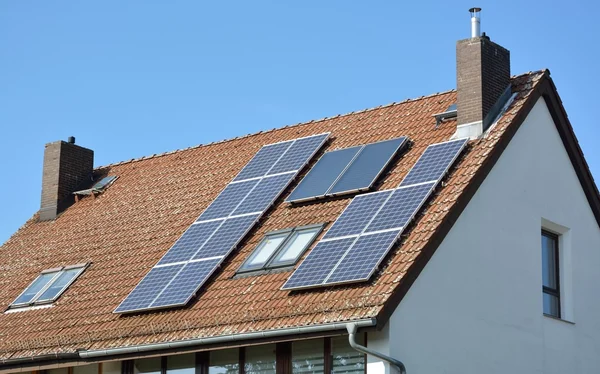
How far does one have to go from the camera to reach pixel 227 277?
19.3 m

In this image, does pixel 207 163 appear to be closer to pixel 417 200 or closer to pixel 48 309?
pixel 48 309

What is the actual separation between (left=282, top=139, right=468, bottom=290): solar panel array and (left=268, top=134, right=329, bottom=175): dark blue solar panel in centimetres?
271

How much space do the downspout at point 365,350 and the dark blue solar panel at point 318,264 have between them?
1.46 m

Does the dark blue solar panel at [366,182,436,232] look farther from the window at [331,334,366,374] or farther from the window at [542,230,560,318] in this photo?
the window at [542,230,560,318]

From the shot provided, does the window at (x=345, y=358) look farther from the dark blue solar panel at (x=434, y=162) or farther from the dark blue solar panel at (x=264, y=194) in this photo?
the dark blue solar panel at (x=264, y=194)

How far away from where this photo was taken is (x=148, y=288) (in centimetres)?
1991

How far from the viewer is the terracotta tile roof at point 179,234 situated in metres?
17.5

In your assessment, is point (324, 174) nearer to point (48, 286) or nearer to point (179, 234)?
point (179, 234)

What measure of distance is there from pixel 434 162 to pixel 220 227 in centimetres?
406

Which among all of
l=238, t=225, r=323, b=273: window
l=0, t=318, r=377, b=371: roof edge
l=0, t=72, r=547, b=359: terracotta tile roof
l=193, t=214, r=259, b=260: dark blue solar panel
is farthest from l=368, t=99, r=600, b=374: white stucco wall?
l=193, t=214, r=259, b=260: dark blue solar panel

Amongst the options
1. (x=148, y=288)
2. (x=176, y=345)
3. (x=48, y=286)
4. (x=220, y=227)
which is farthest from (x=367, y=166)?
(x=48, y=286)

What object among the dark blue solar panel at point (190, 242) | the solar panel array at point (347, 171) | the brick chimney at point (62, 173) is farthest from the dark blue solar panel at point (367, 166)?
the brick chimney at point (62, 173)

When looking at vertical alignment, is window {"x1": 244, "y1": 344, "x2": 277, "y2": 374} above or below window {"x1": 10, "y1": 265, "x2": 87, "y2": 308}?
below

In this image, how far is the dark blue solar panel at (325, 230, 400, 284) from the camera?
17094 millimetres
